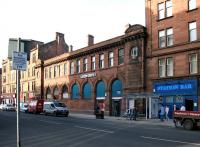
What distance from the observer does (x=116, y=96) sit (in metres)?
49.2

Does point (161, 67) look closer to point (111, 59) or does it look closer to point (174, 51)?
point (174, 51)

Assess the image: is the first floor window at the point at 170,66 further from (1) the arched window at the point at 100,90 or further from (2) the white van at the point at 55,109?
(2) the white van at the point at 55,109

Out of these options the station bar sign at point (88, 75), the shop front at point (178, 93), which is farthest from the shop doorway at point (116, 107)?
the shop front at point (178, 93)

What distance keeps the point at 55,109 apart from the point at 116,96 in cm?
799

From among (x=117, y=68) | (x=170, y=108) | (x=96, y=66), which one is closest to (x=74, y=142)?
(x=170, y=108)

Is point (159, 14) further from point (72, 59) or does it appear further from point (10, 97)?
point (10, 97)

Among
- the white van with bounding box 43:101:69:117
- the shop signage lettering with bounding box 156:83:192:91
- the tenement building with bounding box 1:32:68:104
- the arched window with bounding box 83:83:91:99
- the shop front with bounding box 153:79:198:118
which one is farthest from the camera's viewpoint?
the tenement building with bounding box 1:32:68:104

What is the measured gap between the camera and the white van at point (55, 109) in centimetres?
4803

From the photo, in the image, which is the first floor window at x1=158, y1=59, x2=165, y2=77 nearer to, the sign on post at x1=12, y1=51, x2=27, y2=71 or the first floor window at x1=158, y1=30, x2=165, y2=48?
the first floor window at x1=158, y1=30, x2=165, y2=48

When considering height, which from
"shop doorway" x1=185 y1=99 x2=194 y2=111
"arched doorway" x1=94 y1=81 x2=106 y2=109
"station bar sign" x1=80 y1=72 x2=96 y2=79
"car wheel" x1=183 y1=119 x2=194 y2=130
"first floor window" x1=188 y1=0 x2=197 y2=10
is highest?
"first floor window" x1=188 y1=0 x2=197 y2=10

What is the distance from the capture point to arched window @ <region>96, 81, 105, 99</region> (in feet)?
171

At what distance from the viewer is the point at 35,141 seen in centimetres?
1827

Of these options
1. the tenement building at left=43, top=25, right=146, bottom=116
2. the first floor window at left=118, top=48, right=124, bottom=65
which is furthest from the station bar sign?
the first floor window at left=118, top=48, right=124, bottom=65

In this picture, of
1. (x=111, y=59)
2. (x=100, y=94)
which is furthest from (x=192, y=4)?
(x=100, y=94)
